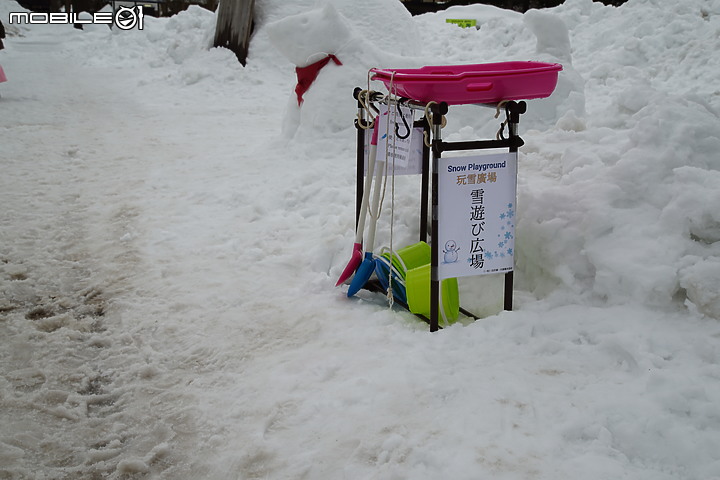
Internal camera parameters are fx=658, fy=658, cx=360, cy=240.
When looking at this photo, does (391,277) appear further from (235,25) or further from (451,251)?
(235,25)

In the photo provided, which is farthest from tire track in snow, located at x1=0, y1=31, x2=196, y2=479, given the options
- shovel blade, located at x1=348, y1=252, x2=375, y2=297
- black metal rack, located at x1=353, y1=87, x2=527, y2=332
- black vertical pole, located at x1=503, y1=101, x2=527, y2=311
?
black vertical pole, located at x1=503, y1=101, x2=527, y2=311

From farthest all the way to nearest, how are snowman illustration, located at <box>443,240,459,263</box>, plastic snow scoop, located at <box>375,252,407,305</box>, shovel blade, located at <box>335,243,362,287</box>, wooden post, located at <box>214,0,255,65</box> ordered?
wooden post, located at <box>214,0,255,65</box> → shovel blade, located at <box>335,243,362,287</box> → plastic snow scoop, located at <box>375,252,407,305</box> → snowman illustration, located at <box>443,240,459,263</box>

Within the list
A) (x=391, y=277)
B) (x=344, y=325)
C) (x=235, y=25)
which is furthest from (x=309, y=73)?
(x=235, y=25)

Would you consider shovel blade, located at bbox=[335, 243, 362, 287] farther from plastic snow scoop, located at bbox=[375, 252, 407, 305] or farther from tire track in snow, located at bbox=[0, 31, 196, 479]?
tire track in snow, located at bbox=[0, 31, 196, 479]

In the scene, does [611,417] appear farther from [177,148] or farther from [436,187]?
[177,148]

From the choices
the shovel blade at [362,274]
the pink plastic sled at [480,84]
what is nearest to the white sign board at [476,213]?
the pink plastic sled at [480,84]

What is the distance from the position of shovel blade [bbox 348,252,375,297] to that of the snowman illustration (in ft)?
1.94

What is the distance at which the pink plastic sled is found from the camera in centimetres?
250

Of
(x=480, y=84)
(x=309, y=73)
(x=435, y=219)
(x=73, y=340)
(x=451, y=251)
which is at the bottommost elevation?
(x=73, y=340)

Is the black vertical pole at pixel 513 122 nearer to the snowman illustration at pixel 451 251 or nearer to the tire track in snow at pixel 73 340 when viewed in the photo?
the snowman illustration at pixel 451 251

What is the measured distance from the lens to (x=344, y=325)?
2980 millimetres

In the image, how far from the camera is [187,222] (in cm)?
448

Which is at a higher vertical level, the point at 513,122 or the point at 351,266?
the point at 513,122

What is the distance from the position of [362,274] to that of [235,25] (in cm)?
922
